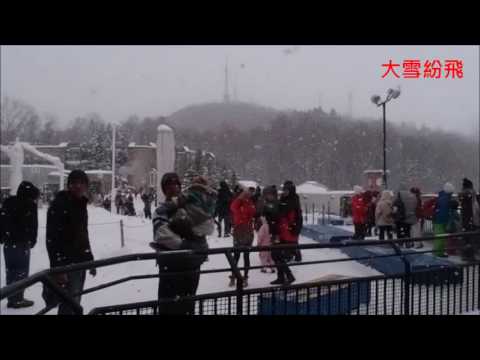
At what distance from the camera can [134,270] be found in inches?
274

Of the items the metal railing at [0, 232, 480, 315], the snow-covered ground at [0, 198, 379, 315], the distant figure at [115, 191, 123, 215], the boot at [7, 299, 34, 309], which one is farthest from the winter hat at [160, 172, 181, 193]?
the distant figure at [115, 191, 123, 215]

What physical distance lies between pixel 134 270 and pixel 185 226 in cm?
379

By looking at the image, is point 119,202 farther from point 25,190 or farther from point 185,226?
point 185,226

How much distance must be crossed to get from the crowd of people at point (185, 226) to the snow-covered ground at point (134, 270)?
0.37 m

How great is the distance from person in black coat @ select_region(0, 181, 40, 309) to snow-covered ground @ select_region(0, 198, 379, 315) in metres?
0.40

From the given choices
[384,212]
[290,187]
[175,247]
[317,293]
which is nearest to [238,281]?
[175,247]

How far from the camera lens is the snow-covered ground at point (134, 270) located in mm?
4914

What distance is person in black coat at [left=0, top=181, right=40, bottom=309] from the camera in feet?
16.8
